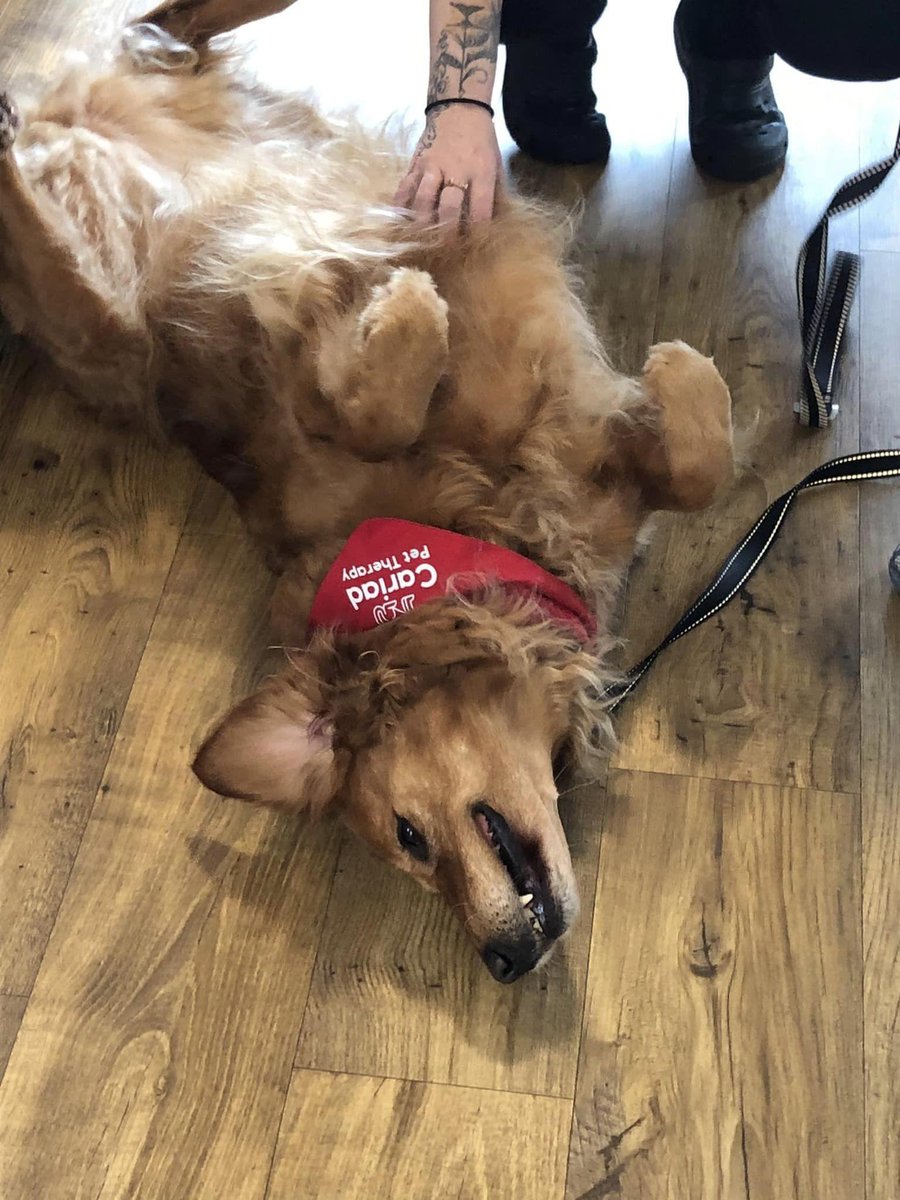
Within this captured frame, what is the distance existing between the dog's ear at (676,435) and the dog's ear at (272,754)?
0.67 meters

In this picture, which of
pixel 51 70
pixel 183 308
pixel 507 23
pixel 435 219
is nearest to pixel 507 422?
pixel 435 219

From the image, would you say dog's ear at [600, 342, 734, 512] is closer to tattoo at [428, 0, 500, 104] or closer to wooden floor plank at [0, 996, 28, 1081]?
tattoo at [428, 0, 500, 104]

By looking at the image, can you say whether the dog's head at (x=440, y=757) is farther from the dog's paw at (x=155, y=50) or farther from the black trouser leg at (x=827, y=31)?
the dog's paw at (x=155, y=50)

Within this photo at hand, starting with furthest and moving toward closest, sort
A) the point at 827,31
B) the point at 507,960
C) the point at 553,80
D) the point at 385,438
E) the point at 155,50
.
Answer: the point at 553,80
the point at 155,50
the point at 827,31
the point at 385,438
the point at 507,960

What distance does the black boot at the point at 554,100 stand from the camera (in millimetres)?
2533

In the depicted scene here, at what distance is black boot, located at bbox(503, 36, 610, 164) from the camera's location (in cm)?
253

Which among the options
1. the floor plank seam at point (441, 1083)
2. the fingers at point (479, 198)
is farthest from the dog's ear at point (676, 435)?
the floor plank seam at point (441, 1083)

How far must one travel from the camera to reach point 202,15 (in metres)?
2.45

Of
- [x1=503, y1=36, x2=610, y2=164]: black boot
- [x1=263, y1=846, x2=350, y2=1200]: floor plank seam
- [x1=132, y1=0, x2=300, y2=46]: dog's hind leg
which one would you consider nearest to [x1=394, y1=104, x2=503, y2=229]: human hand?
[x1=503, y1=36, x2=610, y2=164]: black boot

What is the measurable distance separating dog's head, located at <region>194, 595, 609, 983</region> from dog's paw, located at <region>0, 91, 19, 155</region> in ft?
3.58

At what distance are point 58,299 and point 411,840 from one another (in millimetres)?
1194

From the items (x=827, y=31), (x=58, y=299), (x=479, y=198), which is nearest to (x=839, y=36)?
(x=827, y=31)

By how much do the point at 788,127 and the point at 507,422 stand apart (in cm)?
126

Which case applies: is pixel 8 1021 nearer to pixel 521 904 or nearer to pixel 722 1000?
pixel 521 904
